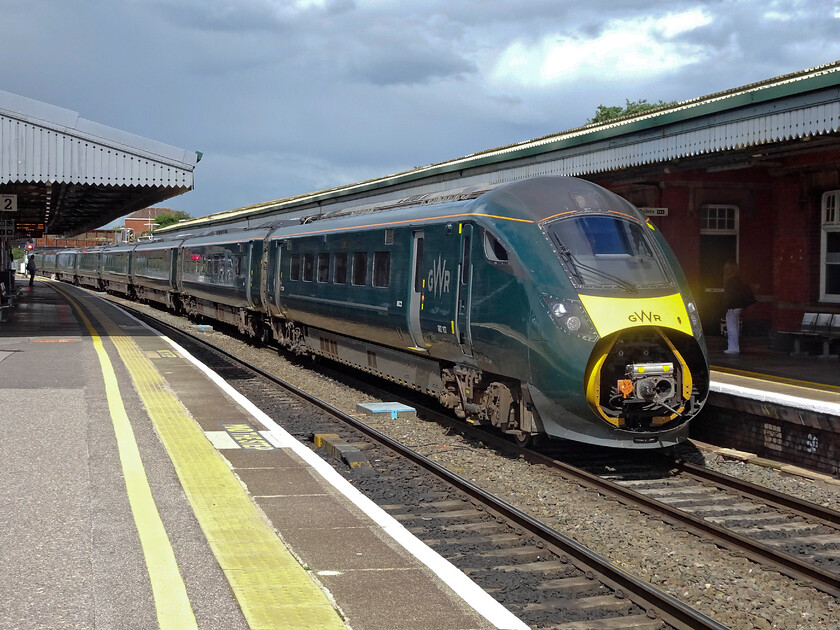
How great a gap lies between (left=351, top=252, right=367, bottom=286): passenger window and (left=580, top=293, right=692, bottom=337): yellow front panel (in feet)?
18.8

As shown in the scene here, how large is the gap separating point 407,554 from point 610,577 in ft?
4.46

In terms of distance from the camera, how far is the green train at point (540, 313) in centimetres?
881

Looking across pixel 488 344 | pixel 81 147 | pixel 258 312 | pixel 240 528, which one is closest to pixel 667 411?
pixel 488 344

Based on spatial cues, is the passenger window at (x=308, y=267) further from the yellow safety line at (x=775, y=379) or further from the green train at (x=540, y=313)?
the yellow safety line at (x=775, y=379)

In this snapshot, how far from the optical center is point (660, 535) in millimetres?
7359

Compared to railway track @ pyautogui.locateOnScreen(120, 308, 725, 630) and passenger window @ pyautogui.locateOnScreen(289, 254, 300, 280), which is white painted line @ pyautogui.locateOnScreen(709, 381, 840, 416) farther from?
passenger window @ pyautogui.locateOnScreen(289, 254, 300, 280)

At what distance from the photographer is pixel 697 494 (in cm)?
877

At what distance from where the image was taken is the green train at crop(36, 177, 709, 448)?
8812 millimetres

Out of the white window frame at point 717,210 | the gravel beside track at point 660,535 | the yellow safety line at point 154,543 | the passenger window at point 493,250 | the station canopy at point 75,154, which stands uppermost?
the station canopy at point 75,154

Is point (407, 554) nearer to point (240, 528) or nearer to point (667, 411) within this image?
point (240, 528)

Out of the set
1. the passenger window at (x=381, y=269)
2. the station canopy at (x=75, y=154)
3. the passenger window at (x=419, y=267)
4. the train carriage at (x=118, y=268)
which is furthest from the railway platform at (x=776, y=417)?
the train carriage at (x=118, y=268)

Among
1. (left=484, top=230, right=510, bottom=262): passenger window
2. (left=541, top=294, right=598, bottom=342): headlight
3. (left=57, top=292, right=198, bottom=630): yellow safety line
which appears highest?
(left=484, top=230, right=510, bottom=262): passenger window

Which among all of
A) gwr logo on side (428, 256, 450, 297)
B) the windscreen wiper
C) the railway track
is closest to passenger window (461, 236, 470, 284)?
gwr logo on side (428, 256, 450, 297)

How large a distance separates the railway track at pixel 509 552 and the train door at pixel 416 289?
57.3 inches
